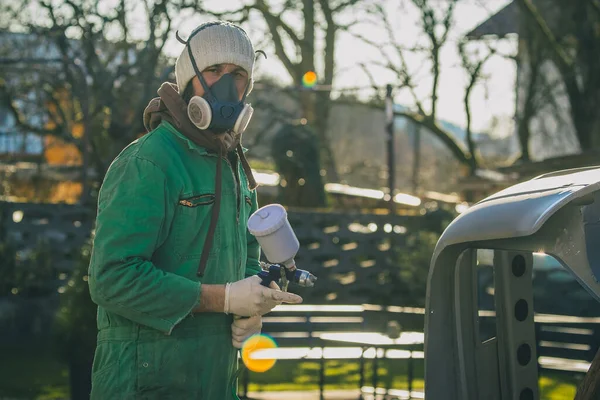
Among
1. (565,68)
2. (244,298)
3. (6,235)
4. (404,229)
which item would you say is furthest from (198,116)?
(565,68)

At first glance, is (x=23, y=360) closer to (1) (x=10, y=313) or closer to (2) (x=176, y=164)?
(1) (x=10, y=313)

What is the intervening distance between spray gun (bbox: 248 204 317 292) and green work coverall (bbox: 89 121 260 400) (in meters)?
0.14

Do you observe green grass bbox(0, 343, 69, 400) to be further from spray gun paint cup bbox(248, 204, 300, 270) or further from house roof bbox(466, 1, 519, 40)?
house roof bbox(466, 1, 519, 40)

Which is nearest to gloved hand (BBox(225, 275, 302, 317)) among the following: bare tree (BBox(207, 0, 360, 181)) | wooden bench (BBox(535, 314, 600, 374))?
wooden bench (BBox(535, 314, 600, 374))

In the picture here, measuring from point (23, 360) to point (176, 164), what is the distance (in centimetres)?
673

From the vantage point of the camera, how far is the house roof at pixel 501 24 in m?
22.9

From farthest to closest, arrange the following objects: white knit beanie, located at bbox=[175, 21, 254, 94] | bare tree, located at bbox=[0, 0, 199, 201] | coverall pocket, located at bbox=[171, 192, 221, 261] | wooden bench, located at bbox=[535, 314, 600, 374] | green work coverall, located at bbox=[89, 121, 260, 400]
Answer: bare tree, located at bbox=[0, 0, 199, 201] → wooden bench, located at bbox=[535, 314, 600, 374] → white knit beanie, located at bbox=[175, 21, 254, 94] → coverall pocket, located at bbox=[171, 192, 221, 261] → green work coverall, located at bbox=[89, 121, 260, 400]

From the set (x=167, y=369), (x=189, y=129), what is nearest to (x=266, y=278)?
(x=167, y=369)

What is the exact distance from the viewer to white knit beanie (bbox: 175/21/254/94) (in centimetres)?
279

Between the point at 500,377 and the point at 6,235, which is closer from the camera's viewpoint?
the point at 500,377

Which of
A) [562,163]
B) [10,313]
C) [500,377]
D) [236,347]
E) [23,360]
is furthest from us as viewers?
[562,163]

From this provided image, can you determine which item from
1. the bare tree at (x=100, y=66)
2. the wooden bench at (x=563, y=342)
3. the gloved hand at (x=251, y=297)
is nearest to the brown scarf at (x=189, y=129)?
the gloved hand at (x=251, y=297)

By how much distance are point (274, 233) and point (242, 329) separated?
0.31 meters

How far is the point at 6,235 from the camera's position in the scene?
10812 mm
